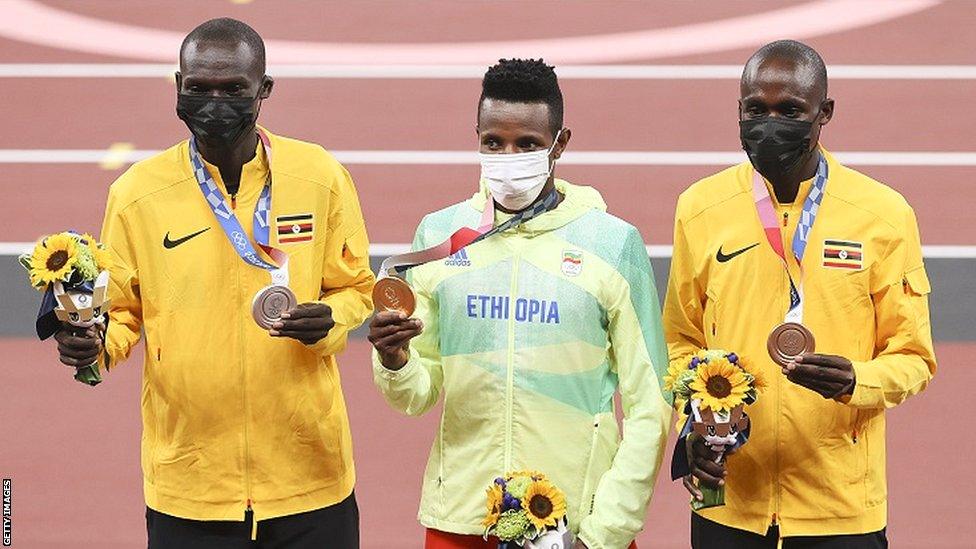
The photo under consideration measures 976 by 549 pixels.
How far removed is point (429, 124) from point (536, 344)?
18.2 feet

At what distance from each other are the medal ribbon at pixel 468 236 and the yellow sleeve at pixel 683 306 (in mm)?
468

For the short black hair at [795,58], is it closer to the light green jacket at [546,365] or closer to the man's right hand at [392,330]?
the light green jacket at [546,365]

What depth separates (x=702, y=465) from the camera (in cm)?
501

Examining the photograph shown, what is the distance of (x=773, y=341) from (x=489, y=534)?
3.17ft

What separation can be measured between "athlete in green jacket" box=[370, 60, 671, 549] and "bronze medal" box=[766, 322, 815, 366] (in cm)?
32

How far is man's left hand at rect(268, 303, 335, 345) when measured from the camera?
203 inches

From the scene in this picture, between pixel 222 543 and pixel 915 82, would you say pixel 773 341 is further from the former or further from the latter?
pixel 915 82

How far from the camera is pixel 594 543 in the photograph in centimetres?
487

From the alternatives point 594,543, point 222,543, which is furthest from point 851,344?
point 222,543

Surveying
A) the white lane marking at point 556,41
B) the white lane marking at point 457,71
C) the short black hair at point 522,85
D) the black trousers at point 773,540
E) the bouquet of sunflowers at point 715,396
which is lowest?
the black trousers at point 773,540

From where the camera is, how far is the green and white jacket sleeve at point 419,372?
195 inches

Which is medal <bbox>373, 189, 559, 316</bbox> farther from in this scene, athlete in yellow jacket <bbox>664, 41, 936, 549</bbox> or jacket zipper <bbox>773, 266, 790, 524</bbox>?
jacket zipper <bbox>773, 266, 790, 524</bbox>

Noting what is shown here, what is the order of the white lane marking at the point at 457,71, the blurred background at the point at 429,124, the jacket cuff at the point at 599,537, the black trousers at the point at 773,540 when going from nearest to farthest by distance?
the jacket cuff at the point at 599,537 < the black trousers at the point at 773,540 < the blurred background at the point at 429,124 < the white lane marking at the point at 457,71

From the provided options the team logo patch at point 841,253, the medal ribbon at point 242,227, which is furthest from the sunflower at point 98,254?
the team logo patch at point 841,253
